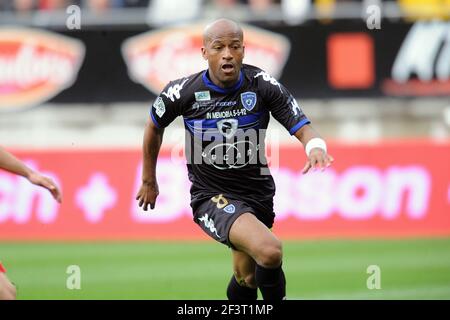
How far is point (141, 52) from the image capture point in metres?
15.5

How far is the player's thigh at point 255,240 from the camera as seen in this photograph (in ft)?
25.6

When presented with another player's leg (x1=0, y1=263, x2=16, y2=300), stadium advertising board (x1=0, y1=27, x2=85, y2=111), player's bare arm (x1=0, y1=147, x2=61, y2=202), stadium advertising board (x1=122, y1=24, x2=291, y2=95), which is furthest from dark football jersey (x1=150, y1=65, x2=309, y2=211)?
stadium advertising board (x1=0, y1=27, x2=85, y2=111)

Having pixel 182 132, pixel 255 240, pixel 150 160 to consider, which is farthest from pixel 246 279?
pixel 182 132

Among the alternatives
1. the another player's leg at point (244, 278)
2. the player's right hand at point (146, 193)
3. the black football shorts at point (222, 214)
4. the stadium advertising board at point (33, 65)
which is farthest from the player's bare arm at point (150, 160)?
the stadium advertising board at point (33, 65)

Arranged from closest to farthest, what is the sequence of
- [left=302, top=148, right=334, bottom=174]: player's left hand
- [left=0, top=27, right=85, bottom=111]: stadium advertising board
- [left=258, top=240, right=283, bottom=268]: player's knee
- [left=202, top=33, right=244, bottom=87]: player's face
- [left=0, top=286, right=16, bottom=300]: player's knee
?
1. [left=0, top=286, right=16, bottom=300]: player's knee
2. [left=302, top=148, right=334, bottom=174]: player's left hand
3. [left=258, top=240, right=283, bottom=268]: player's knee
4. [left=202, top=33, right=244, bottom=87]: player's face
5. [left=0, top=27, right=85, bottom=111]: stadium advertising board

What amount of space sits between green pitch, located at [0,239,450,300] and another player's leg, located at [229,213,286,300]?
2291 mm

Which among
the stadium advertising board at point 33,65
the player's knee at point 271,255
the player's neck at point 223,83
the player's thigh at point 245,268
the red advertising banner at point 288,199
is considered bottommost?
the player's knee at point 271,255

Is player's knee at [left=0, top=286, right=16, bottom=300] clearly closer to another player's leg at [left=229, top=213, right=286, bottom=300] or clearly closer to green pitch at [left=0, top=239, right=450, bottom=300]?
another player's leg at [left=229, top=213, right=286, bottom=300]

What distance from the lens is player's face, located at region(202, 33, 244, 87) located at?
820 centimetres

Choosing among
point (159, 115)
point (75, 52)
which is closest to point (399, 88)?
point (75, 52)

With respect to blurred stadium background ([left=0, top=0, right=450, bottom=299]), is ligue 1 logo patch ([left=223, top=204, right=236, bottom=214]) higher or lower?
lower

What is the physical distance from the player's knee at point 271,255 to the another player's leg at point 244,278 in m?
0.75

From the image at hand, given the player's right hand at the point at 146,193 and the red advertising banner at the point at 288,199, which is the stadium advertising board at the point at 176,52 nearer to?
the red advertising banner at the point at 288,199

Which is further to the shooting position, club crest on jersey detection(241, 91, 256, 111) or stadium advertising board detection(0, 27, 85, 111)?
stadium advertising board detection(0, 27, 85, 111)
